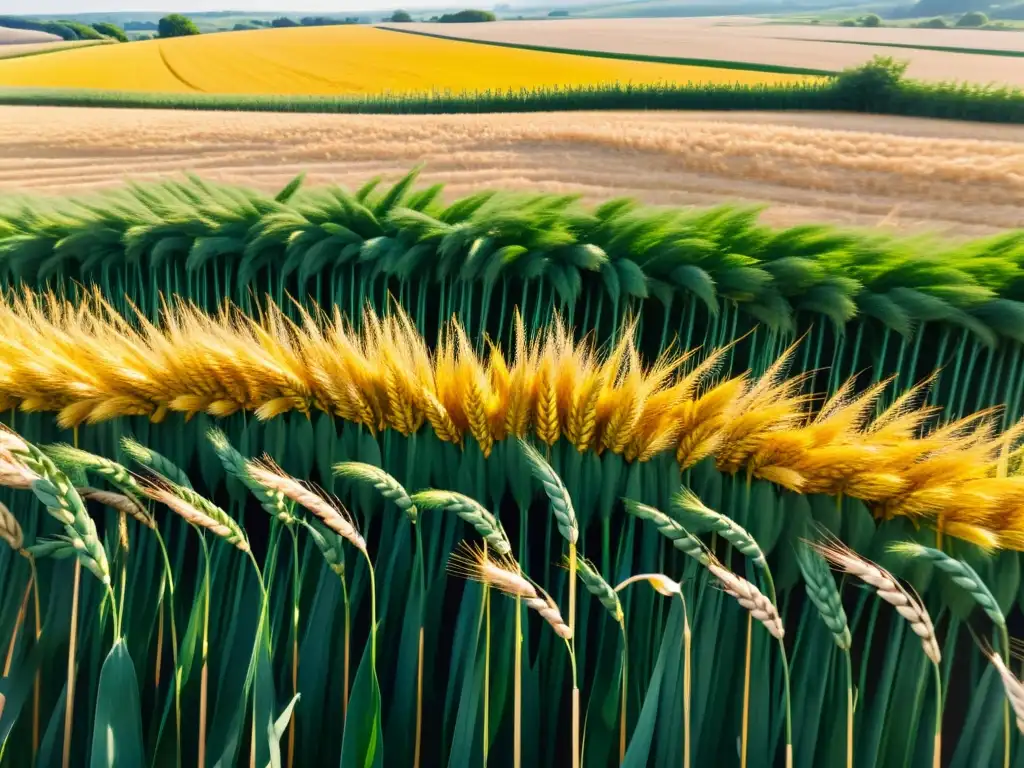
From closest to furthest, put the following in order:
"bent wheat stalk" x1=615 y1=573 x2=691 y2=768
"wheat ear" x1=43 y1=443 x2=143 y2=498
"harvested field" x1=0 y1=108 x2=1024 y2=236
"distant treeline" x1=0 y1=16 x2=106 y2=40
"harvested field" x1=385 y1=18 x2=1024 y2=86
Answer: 1. "bent wheat stalk" x1=615 y1=573 x2=691 y2=768
2. "wheat ear" x1=43 y1=443 x2=143 y2=498
3. "harvested field" x1=0 y1=108 x2=1024 y2=236
4. "harvested field" x1=385 y1=18 x2=1024 y2=86
5. "distant treeline" x1=0 y1=16 x2=106 y2=40

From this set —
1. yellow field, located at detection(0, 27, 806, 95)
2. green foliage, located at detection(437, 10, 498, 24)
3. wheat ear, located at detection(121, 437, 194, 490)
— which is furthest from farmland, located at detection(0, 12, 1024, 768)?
green foliage, located at detection(437, 10, 498, 24)

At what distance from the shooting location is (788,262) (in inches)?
22.2

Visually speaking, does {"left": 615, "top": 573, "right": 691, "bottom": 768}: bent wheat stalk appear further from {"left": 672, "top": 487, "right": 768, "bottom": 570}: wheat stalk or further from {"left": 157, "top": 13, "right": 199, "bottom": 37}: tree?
{"left": 157, "top": 13, "right": 199, "bottom": 37}: tree

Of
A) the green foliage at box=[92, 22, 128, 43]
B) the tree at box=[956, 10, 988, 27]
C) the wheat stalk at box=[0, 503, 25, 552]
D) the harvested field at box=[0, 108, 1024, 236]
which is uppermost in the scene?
the tree at box=[956, 10, 988, 27]

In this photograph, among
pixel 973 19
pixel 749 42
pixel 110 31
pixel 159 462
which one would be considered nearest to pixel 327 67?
pixel 110 31

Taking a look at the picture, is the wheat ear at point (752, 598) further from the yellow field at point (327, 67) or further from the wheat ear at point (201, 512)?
the yellow field at point (327, 67)

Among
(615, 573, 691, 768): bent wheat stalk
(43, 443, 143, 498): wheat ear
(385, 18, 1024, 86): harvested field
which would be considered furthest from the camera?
(385, 18, 1024, 86): harvested field

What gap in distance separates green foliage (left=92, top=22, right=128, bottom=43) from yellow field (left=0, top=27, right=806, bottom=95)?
22 mm

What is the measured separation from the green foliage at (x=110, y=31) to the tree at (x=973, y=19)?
1115 millimetres

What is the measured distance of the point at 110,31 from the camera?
42.0 inches

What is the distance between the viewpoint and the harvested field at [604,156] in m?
0.67

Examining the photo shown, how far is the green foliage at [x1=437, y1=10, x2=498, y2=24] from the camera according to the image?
1001mm

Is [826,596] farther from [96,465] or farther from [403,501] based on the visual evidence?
[96,465]

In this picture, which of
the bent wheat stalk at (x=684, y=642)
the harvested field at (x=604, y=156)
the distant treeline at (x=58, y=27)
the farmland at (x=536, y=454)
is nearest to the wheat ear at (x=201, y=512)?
the farmland at (x=536, y=454)
